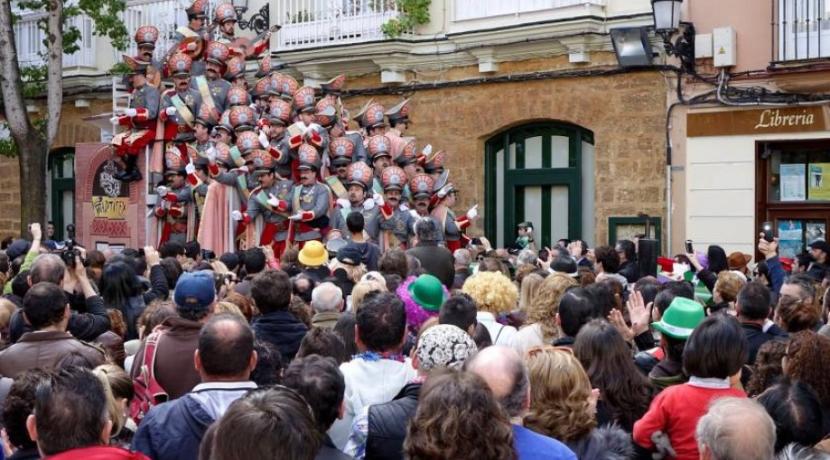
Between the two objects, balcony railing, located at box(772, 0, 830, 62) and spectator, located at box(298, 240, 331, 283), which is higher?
balcony railing, located at box(772, 0, 830, 62)

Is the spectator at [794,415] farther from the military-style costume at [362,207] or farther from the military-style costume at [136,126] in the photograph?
the military-style costume at [136,126]

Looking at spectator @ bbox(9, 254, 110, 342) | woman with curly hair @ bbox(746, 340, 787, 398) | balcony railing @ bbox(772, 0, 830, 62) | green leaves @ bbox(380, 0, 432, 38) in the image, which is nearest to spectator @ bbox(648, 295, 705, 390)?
woman with curly hair @ bbox(746, 340, 787, 398)

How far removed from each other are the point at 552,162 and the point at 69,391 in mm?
13796

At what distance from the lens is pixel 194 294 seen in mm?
5574

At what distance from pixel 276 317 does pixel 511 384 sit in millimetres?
2694

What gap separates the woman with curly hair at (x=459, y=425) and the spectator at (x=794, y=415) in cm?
138

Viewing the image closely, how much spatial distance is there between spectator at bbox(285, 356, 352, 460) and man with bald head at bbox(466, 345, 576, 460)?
54 cm

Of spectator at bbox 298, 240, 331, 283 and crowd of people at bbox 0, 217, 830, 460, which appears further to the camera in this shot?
spectator at bbox 298, 240, 331, 283

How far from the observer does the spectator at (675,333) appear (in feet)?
17.2

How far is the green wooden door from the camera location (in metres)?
22.5

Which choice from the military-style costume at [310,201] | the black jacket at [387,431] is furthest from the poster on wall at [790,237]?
the black jacket at [387,431]

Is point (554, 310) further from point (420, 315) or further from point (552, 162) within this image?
point (552, 162)

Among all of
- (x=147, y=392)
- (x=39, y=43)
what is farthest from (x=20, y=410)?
(x=39, y=43)

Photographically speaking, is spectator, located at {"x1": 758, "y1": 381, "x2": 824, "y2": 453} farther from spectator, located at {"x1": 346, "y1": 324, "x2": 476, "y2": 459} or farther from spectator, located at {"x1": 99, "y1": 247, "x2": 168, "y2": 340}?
spectator, located at {"x1": 99, "y1": 247, "x2": 168, "y2": 340}
